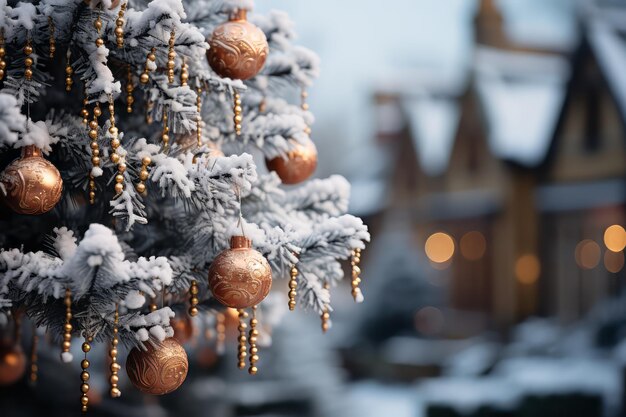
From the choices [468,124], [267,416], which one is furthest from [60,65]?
[468,124]

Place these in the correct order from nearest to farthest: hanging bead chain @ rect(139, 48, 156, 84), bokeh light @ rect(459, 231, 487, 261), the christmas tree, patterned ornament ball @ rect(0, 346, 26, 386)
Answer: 1. the christmas tree
2. hanging bead chain @ rect(139, 48, 156, 84)
3. patterned ornament ball @ rect(0, 346, 26, 386)
4. bokeh light @ rect(459, 231, 487, 261)

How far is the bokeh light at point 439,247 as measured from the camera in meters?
21.2

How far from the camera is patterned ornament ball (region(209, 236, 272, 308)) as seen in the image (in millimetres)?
2500

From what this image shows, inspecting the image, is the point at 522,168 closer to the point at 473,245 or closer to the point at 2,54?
the point at 473,245

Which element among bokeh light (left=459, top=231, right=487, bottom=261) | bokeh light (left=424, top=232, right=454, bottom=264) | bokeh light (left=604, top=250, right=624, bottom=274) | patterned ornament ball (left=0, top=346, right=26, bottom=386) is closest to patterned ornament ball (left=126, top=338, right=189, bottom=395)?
patterned ornament ball (left=0, top=346, right=26, bottom=386)

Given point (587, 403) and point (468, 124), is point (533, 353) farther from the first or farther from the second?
point (468, 124)

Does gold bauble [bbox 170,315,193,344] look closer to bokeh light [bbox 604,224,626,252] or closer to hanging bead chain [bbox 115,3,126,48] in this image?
hanging bead chain [bbox 115,3,126,48]

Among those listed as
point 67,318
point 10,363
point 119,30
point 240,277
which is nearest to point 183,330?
point 10,363

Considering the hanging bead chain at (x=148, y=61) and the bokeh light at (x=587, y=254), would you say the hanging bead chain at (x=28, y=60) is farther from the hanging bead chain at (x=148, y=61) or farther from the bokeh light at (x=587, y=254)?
the bokeh light at (x=587, y=254)

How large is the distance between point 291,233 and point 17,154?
1.06 m

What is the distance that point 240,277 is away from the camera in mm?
2492

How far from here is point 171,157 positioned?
8.42 ft

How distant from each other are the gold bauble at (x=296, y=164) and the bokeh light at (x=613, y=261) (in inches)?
522

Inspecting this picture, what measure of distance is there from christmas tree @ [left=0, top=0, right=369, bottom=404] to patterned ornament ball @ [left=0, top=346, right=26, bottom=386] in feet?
3.44
